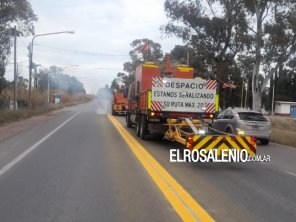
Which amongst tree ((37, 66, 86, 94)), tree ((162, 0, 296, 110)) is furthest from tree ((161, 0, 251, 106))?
tree ((37, 66, 86, 94))

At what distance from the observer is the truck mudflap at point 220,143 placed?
515 inches

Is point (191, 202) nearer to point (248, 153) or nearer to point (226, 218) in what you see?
Result: point (226, 218)

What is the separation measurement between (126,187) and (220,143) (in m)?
4.15

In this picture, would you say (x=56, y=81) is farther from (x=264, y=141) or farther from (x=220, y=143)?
(x=220, y=143)

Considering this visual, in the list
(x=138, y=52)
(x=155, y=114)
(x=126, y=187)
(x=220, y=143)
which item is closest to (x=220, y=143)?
(x=220, y=143)

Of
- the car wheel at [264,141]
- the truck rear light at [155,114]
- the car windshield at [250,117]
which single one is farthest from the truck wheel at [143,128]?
the car wheel at [264,141]

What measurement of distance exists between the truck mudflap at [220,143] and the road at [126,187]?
1.56 feet

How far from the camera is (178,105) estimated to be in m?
18.8

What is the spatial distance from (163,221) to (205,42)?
35.9 meters

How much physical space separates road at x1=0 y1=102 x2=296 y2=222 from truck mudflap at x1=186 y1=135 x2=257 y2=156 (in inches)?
18.7

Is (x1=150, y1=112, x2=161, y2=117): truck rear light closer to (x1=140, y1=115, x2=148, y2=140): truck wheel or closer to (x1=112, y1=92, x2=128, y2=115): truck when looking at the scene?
(x1=140, y1=115, x2=148, y2=140): truck wheel

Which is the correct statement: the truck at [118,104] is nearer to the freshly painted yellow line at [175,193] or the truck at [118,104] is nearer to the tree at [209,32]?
the tree at [209,32]

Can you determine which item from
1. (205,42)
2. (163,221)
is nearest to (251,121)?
(163,221)

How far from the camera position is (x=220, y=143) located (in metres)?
13.2
